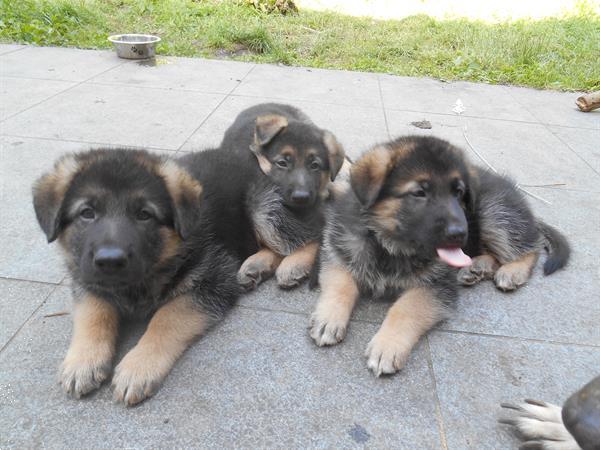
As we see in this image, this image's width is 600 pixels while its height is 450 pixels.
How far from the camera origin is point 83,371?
88.9 inches

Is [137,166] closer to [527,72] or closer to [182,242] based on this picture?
[182,242]

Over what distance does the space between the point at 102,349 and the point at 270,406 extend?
3.04ft

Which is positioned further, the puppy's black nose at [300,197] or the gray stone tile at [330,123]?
the gray stone tile at [330,123]

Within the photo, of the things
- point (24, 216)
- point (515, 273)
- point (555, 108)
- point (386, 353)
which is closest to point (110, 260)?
point (386, 353)

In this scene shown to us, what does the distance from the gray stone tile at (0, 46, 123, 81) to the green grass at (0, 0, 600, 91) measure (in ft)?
2.03

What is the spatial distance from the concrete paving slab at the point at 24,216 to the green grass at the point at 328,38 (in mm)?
5236

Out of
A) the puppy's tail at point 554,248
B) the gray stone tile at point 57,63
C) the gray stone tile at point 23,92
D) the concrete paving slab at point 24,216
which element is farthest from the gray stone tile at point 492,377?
the gray stone tile at point 57,63

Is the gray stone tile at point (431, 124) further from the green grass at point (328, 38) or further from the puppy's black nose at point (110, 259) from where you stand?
the puppy's black nose at point (110, 259)

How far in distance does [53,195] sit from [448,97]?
7022mm

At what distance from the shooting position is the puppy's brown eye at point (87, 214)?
2439mm

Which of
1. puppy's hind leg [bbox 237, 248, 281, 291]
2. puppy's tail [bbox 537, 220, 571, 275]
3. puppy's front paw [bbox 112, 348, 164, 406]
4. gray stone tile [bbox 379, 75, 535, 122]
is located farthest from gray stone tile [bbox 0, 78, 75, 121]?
puppy's tail [bbox 537, 220, 571, 275]

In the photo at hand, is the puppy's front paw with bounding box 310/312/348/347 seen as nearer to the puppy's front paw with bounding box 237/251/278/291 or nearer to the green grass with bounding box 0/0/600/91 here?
the puppy's front paw with bounding box 237/251/278/291

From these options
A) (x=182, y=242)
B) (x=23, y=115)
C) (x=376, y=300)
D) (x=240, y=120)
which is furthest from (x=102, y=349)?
(x=23, y=115)

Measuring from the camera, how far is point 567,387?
2.48m
